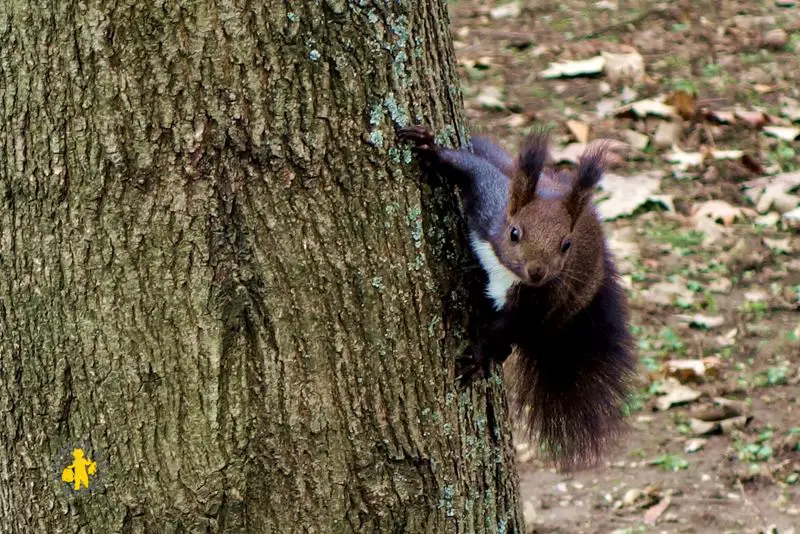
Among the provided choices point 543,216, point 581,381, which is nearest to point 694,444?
point 581,381

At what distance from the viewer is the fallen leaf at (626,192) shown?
191 inches

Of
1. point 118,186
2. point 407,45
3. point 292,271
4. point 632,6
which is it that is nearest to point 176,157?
point 118,186

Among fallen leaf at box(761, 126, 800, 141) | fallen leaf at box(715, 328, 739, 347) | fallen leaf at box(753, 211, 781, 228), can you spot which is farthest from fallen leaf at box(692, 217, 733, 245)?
fallen leaf at box(761, 126, 800, 141)

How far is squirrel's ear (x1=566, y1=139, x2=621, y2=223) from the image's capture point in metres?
2.33

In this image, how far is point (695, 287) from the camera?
4371 mm

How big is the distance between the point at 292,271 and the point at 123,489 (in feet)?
1.59

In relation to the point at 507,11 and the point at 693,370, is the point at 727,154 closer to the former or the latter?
the point at 693,370

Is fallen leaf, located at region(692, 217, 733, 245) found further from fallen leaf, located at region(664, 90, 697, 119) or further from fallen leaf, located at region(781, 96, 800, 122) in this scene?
fallen leaf, located at region(781, 96, 800, 122)

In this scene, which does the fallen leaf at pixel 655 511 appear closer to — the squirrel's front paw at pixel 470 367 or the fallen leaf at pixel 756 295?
the fallen leaf at pixel 756 295

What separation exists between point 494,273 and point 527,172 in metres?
0.29

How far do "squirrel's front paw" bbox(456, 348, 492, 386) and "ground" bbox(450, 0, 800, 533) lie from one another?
58.2 inches

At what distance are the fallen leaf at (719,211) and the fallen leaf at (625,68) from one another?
51.7 inches

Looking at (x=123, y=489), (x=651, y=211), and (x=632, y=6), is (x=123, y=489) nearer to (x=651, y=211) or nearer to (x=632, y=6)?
(x=651, y=211)

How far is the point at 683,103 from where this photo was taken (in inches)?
215
